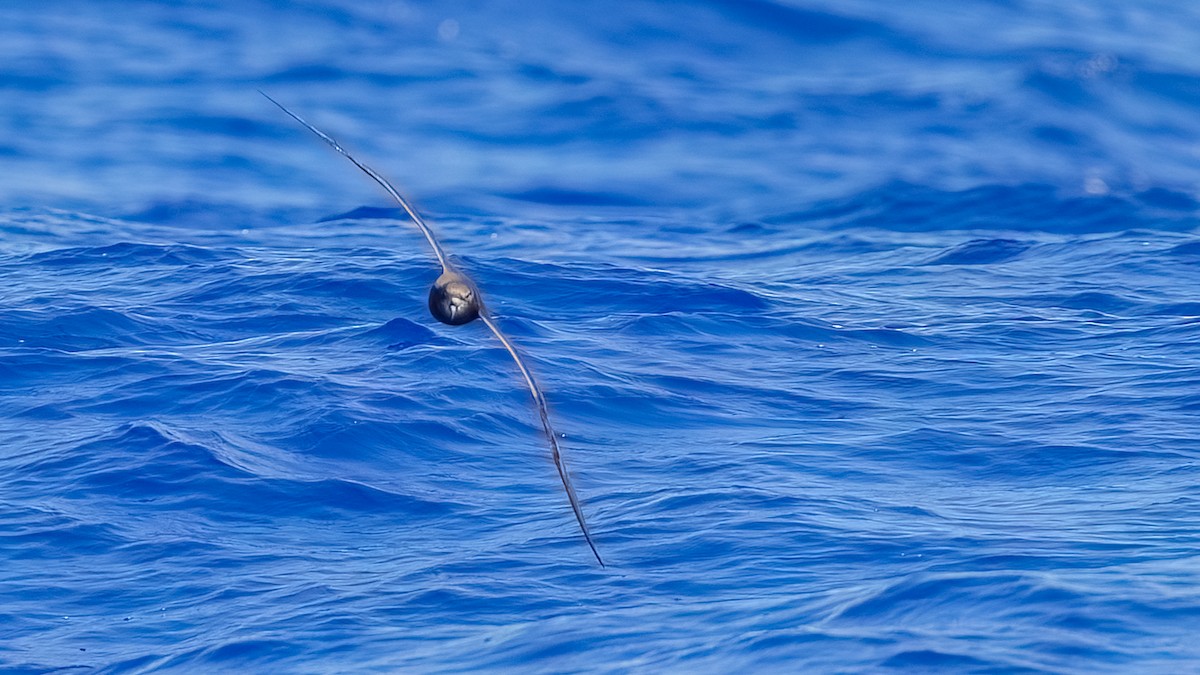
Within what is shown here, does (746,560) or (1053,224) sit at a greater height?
(1053,224)

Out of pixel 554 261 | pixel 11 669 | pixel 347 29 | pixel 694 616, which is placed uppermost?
pixel 347 29

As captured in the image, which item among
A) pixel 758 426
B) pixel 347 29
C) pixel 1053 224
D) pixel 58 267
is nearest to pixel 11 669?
pixel 758 426

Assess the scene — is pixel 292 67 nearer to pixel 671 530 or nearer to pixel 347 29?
pixel 347 29

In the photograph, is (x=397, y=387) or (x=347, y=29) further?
(x=347, y=29)

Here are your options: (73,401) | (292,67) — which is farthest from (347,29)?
(73,401)

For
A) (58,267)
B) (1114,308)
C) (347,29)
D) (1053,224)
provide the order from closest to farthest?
(1114,308) → (58,267) → (1053,224) → (347,29)

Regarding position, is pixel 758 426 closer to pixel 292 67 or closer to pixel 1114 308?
pixel 1114 308

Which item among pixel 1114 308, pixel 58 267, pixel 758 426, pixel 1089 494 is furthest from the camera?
pixel 58 267
